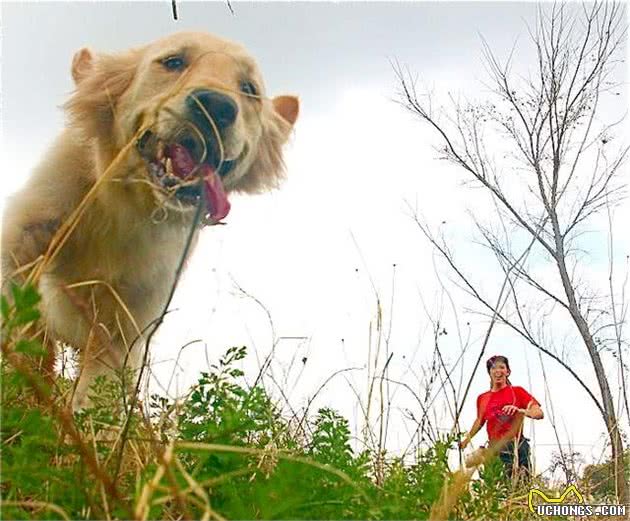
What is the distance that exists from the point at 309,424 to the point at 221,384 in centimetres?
84

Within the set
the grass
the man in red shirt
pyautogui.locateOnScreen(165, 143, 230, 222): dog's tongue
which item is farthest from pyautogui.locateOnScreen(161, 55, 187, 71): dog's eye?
the man in red shirt

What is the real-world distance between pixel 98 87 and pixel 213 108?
34.9 inches

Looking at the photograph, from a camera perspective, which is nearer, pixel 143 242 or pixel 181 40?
pixel 181 40

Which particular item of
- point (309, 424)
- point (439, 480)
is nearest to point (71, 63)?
point (309, 424)

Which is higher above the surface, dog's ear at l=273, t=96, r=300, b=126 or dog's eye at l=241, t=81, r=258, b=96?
dog's ear at l=273, t=96, r=300, b=126

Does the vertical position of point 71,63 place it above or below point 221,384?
above

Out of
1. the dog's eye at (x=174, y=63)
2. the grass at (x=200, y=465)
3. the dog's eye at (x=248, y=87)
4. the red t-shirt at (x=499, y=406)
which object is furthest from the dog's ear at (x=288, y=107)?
the grass at (x=200, y=465)

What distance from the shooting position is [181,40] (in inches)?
125

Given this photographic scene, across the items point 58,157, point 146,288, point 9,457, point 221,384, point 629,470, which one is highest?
point 58,157

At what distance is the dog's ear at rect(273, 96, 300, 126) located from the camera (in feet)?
12.2

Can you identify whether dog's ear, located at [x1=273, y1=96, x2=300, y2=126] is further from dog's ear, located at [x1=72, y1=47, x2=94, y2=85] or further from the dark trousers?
the dark trousers

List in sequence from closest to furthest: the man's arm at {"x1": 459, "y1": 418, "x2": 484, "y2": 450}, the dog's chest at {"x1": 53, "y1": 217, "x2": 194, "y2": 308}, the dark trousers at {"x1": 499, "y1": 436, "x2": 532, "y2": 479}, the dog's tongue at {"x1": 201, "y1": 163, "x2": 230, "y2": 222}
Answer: the man's arm at {"x1": 459, "y1": 418, "x2": 484, "y2": 450}, the dog's tongue at {"x1": 201, "y1": 163, "x2": 230, "y2": 222}, the dark trousers at {"x1": 499, "y1": 436, "x2": 532, "y2": 479}, the dog's chest at {"x1": 53, "y1": 217, "x2": 194, "y2": 308}

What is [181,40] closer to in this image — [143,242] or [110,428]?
[143,242]

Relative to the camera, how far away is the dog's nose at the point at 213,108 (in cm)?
268
